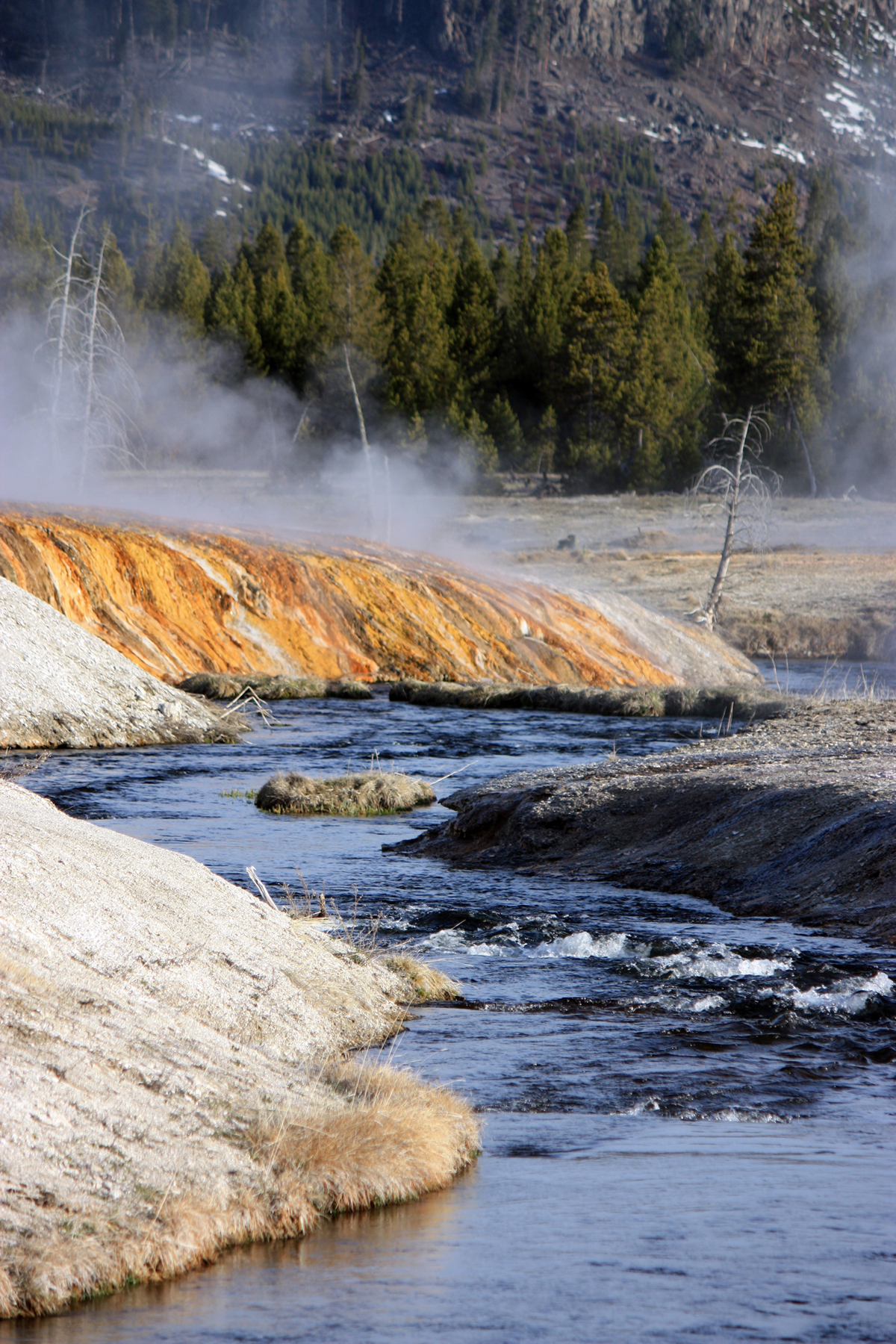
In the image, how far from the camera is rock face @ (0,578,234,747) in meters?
18.5

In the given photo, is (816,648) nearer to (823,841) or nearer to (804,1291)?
(823,841)

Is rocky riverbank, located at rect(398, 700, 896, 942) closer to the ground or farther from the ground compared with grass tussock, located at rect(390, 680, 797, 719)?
farther from the ground

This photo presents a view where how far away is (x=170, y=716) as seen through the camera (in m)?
20.2

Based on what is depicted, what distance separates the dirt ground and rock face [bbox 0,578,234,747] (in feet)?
46.7

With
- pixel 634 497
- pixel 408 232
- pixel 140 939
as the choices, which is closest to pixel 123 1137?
pixel 140 939

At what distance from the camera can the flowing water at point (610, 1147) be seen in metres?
4.43

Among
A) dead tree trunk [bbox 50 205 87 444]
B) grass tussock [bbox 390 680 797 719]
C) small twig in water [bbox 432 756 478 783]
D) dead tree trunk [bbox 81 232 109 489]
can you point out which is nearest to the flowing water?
small twig in water [bbox 432 756 478 783]

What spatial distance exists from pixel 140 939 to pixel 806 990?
3.44 meters

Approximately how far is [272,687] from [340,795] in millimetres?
10373

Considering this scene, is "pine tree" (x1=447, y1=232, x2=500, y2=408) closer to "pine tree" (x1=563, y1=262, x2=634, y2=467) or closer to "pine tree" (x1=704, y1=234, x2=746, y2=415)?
"pine tree" (x1=563, y1=262, x2=634, y2=467)

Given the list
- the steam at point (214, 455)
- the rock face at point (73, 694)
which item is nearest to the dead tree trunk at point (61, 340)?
the steam at point (214, 455)

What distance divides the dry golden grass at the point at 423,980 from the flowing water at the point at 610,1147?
0.14 metres

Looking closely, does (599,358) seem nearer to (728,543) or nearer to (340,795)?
(728,543)

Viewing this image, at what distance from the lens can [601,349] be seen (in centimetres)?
6234
